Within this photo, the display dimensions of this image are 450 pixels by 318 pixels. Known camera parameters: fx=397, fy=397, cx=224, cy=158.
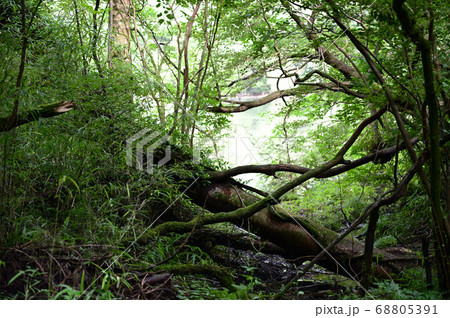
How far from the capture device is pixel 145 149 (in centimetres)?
332

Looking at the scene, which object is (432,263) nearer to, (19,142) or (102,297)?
(102,297)

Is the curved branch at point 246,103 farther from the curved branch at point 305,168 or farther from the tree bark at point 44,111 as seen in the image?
the tree bark at point 44,111

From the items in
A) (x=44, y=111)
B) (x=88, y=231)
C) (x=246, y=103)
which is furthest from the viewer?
(x=246, y=103)

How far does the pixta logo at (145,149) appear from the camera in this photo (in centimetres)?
306

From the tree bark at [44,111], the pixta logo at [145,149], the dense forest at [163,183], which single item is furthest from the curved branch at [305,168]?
the tree bark at [44,111]

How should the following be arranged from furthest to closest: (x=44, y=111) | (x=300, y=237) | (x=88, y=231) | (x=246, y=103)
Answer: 1. (x=246, y=103)
2. (x=300, y=237)
3. (x=88, y=231)
4. (x=44, y=111)

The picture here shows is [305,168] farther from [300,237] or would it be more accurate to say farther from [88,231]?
[88,231]

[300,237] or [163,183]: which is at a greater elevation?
[163,183]

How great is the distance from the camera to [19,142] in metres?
2.34

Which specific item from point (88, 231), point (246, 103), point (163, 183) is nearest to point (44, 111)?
point (88, 231)

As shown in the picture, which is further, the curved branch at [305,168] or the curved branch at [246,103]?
the curved branch at [246,103]

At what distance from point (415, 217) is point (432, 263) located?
2.02 feet

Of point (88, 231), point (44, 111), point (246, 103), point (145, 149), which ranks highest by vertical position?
point (246, 103)

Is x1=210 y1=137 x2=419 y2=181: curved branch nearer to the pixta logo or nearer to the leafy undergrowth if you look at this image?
the leafy undergrowth
